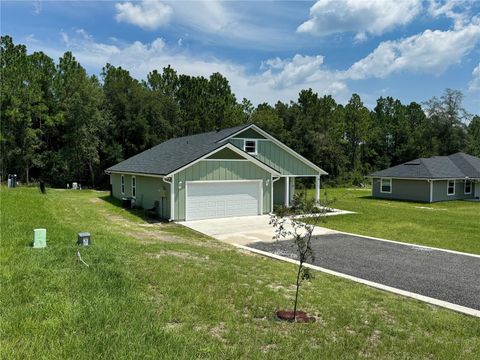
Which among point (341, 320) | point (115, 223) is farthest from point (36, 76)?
point (341, 320)

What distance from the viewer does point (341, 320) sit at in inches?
230

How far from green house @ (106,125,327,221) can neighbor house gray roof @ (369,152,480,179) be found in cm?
1204

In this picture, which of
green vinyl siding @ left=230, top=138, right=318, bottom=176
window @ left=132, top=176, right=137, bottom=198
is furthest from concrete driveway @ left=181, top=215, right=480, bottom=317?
window @ left=132, top=176, right=137, bottom=198

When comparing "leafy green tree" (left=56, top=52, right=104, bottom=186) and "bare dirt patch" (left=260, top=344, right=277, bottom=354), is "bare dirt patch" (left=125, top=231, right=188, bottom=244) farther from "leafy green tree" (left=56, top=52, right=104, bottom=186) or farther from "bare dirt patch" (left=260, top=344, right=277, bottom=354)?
"leafy green tree" (left=56, top=52, right=104, bottom=186)

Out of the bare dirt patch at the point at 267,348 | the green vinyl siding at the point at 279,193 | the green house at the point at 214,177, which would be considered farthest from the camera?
the green vinyl siding at the point at 279,193

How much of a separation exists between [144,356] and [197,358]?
57 centimetres

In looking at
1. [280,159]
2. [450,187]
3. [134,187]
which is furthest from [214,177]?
[450,187]

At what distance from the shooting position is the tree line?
36.5 metres

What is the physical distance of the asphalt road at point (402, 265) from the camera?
812 cm

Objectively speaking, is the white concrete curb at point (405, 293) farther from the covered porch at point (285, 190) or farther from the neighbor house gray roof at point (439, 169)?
the neighbor house gray roof at point (439, 169)

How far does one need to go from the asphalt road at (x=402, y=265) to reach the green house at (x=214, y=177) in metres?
6.17

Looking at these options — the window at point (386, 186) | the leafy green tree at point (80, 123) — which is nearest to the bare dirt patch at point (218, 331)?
the window at point (386, 186)

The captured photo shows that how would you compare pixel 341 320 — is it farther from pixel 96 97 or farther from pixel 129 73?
pixel 129 73

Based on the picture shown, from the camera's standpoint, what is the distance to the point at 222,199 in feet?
63.3
